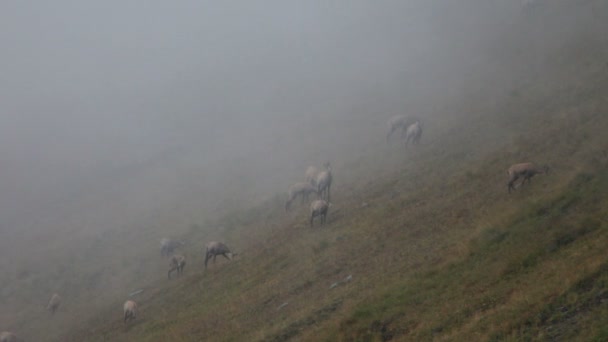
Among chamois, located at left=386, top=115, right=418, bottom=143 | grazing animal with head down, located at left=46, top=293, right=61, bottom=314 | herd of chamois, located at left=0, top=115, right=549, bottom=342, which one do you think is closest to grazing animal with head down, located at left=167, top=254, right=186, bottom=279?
herd of chamois, located at left=0, top=115, right=549, bottom=342

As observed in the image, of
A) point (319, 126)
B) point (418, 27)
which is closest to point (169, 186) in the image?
point (319, 126)

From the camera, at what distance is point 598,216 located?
16.7 meters

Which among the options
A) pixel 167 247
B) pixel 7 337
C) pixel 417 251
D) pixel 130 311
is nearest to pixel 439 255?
pixel 417 251

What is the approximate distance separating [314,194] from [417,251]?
16688mm

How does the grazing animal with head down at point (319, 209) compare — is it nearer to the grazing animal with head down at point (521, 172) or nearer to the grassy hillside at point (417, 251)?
the grassy hillside at point (417, 251)

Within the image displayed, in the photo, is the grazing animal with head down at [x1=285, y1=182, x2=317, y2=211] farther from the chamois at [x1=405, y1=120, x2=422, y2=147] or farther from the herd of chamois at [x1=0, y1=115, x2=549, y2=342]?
the chamois at [x1=405, y1=120, x2=422, y2=147]

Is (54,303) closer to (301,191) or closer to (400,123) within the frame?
(301,191)

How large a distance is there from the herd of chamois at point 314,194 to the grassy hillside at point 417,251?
0.57 metres

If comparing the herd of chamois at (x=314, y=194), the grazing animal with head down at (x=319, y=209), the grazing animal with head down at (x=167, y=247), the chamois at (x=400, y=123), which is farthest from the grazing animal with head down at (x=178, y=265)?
the chamois at (x=400, y=123)

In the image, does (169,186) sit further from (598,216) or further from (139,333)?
(598,216)

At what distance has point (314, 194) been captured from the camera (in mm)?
36125

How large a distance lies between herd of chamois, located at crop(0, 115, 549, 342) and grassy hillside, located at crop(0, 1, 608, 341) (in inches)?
22.3

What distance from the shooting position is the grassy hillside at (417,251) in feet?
47.2

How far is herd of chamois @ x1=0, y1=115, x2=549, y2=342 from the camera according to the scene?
22.2 meters
